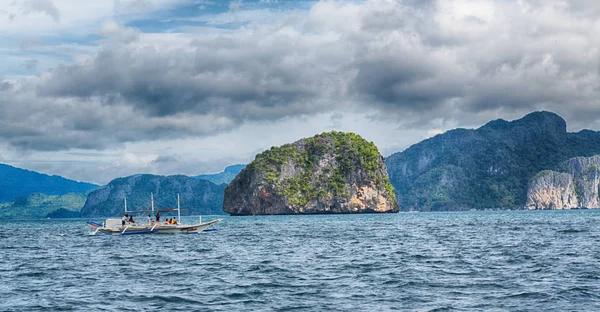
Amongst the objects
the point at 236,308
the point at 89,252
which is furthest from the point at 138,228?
the point at 236,308

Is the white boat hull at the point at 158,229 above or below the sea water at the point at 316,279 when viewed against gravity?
above

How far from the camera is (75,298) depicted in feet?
99.3

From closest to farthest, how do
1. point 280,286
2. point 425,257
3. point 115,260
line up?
point 280,286 < point 425,257 < point 115,260

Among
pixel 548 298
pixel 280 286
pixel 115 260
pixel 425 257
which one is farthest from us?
pixel 115 260

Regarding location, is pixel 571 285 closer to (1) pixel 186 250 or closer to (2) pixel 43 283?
(2) pixel 43 283

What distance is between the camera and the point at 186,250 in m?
58.7

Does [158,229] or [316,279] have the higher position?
[158,229]

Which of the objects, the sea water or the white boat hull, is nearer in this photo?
the sea water

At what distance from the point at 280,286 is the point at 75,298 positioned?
33.9ft

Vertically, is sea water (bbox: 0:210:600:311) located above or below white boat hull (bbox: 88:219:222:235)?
below

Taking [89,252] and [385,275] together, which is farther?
[89,252]

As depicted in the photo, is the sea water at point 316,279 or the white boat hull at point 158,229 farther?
the white boat hull at point 158,229

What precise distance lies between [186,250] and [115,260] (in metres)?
9.81

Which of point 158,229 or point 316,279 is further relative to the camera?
point 158,229
